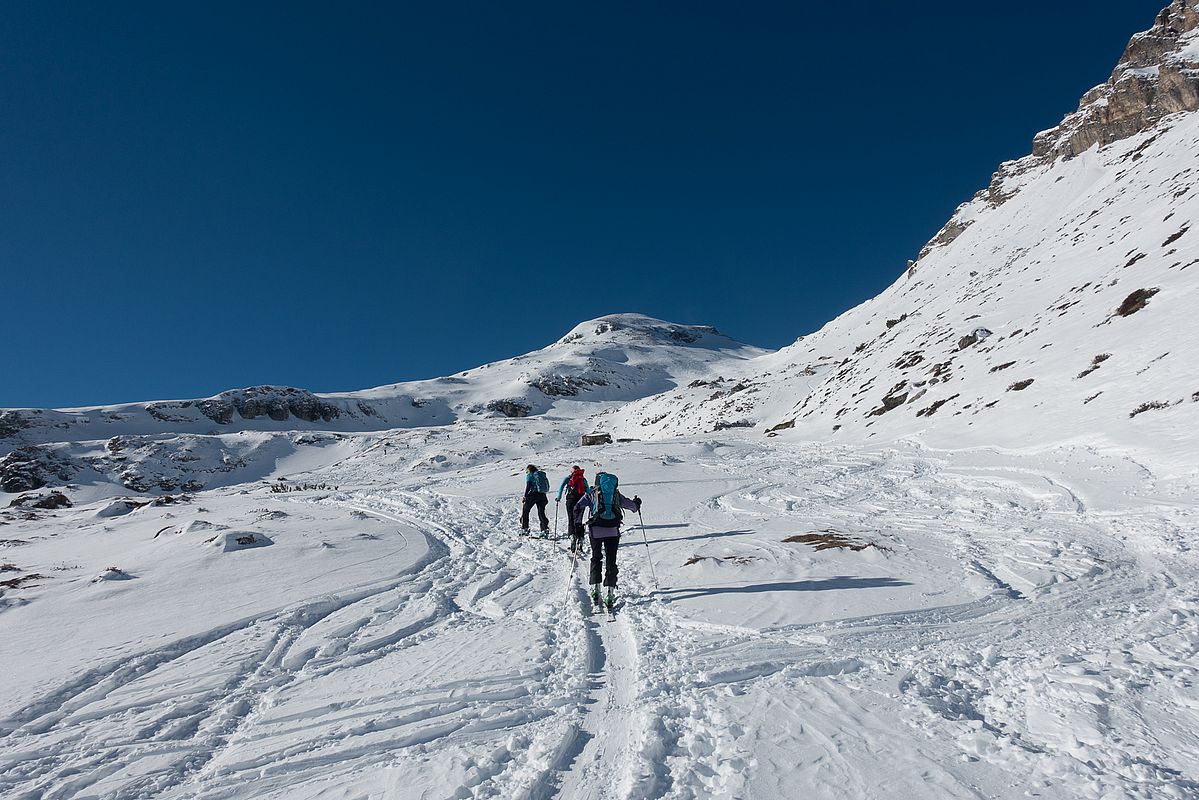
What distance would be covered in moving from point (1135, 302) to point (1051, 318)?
7.57m

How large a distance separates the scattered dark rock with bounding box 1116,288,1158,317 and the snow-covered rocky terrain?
0.13 meters

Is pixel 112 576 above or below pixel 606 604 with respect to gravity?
above

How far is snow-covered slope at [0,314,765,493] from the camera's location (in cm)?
5059

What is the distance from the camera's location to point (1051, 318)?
95.9 ft

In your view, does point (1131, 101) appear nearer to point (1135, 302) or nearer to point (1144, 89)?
A: point (1144, 89)

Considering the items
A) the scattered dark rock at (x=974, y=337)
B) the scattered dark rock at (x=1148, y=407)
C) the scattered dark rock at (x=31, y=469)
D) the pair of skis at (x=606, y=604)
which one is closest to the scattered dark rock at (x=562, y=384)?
the scattered dark rock at (x=31, y=469)

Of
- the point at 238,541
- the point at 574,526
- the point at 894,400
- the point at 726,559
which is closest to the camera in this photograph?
the point at 726,559

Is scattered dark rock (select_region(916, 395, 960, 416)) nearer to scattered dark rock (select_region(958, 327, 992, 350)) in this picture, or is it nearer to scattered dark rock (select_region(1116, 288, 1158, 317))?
scattered dark rock (select_region(1116, 288, 1158, 317))

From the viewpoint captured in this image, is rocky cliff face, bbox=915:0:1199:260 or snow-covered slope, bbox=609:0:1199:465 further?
rocky cliff face, bbox=915:0:1199:260

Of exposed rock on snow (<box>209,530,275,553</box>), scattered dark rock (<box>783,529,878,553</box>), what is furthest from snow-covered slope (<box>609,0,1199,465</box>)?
exposed rock on snow (<box>209,530,275,553</box>)

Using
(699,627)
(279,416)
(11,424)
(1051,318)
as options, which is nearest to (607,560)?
(699,627)

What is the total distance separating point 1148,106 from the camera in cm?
7312

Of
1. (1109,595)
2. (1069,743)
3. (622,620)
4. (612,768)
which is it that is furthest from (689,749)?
(1109,595)

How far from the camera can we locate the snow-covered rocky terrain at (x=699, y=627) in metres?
3.83
